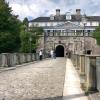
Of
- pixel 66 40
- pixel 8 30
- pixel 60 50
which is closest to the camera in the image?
pixel 8 30

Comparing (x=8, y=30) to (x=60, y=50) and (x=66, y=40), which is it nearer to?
(x=66, y=40)

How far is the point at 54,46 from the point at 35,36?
24.6 meters

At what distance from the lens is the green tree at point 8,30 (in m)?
80.2

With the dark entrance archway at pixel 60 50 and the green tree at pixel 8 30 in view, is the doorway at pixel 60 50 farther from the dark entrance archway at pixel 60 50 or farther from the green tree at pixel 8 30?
the green tree at pixel 8 30

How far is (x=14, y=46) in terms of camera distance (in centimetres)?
8531

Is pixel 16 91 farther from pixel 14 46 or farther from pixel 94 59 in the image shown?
pixel 14 46

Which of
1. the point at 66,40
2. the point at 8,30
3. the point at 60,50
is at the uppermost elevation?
the point at 8,30

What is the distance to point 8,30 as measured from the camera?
85.4m

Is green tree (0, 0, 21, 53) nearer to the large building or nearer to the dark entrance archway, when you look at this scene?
the large building

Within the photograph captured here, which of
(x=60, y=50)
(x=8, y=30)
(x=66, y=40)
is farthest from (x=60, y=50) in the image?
(x=8, y=30)

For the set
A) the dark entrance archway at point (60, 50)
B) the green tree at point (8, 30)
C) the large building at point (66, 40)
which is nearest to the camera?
the green tree at point (8, 30)

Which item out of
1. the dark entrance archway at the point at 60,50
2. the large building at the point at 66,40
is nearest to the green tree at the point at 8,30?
the large building at the point at 66,40

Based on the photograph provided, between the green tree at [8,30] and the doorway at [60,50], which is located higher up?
the green tree at [8,30]

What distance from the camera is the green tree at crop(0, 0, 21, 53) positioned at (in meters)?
80.2
